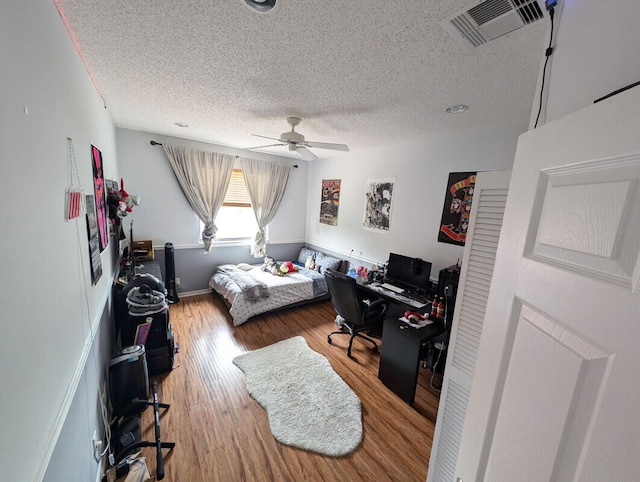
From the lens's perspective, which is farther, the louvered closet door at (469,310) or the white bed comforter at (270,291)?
the white bed comforter at (270,291)

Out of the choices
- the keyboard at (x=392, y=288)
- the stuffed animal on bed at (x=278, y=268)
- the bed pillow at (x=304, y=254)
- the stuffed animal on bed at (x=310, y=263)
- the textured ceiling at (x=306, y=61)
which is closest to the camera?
the textured ceiling at (x=306, y=61)

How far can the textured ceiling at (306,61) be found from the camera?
111 cm

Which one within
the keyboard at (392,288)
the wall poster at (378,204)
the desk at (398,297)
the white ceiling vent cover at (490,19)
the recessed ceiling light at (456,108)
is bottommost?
the desk at (398,297)

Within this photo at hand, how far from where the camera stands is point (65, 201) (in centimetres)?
107

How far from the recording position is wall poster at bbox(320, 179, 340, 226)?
14.0ft

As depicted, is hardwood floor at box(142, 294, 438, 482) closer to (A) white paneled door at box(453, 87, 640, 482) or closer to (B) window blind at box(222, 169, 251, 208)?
(A) white paneled door at box(453, 87, 640, 482)

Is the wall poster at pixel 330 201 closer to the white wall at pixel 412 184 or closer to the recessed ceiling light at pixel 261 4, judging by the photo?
the white wall at pixel 412 184

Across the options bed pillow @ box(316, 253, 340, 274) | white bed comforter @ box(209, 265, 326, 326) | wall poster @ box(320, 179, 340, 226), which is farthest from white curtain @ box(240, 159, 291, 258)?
bed pillow @ box(316, 253, 340, 274)

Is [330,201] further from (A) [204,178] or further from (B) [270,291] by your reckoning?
(A) [204,178]

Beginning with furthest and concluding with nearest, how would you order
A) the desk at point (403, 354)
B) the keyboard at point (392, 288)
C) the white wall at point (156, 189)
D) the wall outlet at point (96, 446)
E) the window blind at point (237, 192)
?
the window blind at point (237, 192) < the white wall at point (156, 189) < the keyboard at point (392, 288) < the desk at point (403, 354) < the wall outlet at point (96, 446)

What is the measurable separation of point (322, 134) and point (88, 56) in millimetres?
2106

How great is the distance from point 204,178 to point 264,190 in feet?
3.30

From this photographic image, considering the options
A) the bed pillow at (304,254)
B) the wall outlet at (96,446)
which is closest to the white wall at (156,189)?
the bed pillow at (304,254)

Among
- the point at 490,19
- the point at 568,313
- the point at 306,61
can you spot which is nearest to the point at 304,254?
the point at 306,61
